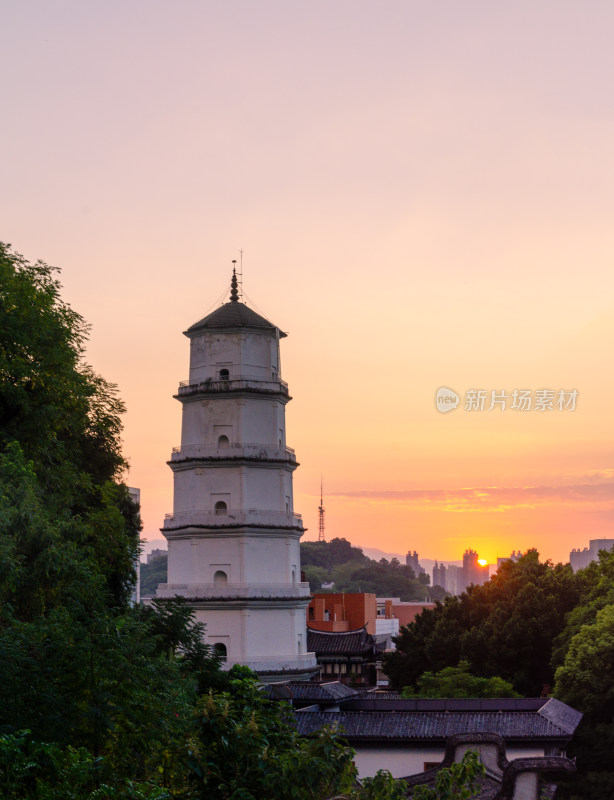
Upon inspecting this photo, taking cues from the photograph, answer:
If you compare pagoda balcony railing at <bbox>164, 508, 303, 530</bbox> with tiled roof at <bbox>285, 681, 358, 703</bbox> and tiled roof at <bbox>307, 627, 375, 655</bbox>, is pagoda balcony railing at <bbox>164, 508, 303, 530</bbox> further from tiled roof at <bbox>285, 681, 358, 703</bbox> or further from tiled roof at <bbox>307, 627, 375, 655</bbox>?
tiled roof at <bbox>285, 681, 358, 703</bbox>

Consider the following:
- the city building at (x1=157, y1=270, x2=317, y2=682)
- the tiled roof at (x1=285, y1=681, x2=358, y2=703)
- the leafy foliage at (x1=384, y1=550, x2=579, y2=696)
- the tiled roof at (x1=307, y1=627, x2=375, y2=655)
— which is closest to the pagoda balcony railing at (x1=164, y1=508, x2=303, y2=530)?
the city building at (x1=157, y1=270, x2=317, y2=682)

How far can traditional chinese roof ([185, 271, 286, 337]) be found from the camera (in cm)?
4853

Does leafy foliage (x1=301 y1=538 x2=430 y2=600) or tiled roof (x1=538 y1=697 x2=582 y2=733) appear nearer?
tiled roof (x1=538 y1=697 x2=582 y2=733)

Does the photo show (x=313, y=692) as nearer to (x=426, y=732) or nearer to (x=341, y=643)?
(x=426, y=732)

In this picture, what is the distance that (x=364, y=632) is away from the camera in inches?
2331

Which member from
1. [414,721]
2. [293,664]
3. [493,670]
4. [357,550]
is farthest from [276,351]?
[357,550]

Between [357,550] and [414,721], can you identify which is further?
[357,550]

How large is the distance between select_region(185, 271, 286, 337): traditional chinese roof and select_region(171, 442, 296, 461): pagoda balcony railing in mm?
5293

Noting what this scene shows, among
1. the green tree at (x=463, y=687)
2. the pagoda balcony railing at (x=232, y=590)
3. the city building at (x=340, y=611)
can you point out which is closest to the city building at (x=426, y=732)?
the green tree at (x=463, y=687)

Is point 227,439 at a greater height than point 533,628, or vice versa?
point 227,439

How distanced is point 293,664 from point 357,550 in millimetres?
151339

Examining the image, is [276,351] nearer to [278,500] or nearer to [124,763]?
[278,500]

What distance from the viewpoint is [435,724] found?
2700cm

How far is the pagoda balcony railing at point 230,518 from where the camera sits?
46625mm
